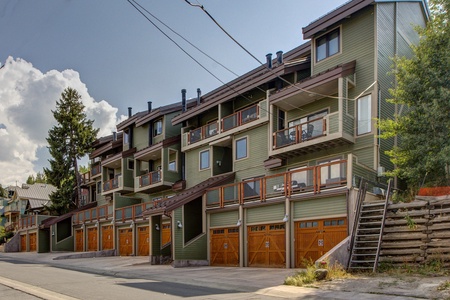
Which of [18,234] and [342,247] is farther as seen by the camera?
[18,234]

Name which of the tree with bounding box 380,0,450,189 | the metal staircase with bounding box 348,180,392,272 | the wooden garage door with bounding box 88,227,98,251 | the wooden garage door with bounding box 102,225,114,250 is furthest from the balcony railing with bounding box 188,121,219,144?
the wooden garage door with bounding box 88,227,98,251

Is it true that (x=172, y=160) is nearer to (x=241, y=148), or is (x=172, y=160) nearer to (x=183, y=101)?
(x=183, y=101)

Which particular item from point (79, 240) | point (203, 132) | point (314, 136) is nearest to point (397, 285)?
point (314, 136)

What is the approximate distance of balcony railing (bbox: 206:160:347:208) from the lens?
1795 centimetres

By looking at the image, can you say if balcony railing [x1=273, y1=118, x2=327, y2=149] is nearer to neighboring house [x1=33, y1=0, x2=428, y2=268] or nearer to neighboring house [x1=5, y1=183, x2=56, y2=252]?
neighboring house [x1=33, y1=0, x2=428, y2=268]

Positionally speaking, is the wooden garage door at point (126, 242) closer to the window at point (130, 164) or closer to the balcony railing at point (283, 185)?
the window at point (130, 164)

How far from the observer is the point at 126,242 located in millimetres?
33750

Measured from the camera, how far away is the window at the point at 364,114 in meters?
20.7

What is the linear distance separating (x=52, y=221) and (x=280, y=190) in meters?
30.8

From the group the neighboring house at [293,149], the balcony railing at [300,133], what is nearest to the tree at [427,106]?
the neighboring house at [293,149]

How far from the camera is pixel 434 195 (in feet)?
49.0

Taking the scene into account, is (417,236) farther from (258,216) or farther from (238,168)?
(238,168)

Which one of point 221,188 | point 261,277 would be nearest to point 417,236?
point 261,277

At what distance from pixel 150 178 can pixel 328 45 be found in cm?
1780
